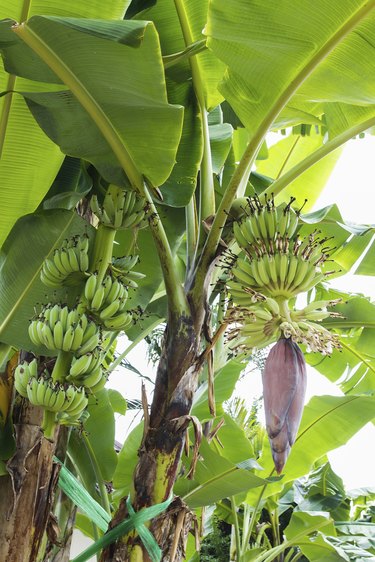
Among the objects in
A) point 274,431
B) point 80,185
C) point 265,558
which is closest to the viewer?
point 274,431

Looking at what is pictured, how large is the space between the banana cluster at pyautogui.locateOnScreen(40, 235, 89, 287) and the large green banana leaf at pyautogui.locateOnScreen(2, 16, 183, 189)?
0.58 feet

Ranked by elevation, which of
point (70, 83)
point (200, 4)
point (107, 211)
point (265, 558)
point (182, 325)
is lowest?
point (265, 558)

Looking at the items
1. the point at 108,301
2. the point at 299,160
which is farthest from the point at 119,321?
the point at 299,160

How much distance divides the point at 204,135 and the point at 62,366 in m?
0.67

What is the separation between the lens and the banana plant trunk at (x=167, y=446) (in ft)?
3.59

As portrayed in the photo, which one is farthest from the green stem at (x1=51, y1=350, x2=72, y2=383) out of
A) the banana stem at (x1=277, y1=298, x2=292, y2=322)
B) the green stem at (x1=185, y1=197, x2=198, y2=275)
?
the banana stem at (x1=277, y1=298, x2=292, y2=322)

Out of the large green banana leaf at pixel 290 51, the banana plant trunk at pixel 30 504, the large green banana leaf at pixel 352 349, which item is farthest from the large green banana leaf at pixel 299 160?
the banana plant trunk at pixel 30 504

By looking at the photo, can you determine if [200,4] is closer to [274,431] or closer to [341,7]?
[341,7]

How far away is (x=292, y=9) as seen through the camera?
A: 1.04 metres

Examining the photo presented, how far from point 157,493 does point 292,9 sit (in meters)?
0.94

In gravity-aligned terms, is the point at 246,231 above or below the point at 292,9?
below

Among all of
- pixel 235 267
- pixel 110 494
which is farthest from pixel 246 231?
pixel 110 494

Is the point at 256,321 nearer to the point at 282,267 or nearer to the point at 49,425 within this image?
the point at 282,267

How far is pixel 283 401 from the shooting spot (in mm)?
924
